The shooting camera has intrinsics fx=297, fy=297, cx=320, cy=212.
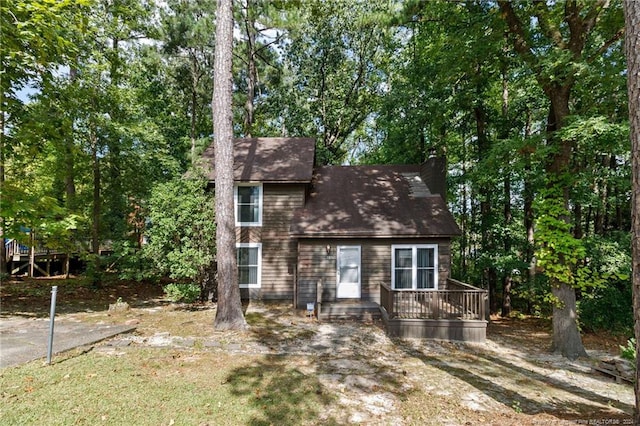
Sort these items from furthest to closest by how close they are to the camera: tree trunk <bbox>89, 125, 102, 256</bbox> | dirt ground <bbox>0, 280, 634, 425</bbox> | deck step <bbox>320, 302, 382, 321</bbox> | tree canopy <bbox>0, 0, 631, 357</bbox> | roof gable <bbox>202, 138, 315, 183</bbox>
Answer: tree trunk <bbox>89, 125, 102, 256</bbox>
roof gable <bbox>202, 138, 315, 183</bbox>
deck step <bbox>320, 302, 382, 321</bbox>
tree canopy <bbox>0, 0, 631, 357</bbox>
dirt ground <bbox>0, 280, 634, 425</bbox>

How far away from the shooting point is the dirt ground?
440 centimetres

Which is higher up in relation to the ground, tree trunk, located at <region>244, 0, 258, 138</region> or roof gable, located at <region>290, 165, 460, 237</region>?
tree trunk, located at <region>244, 0, 258, 138</region>

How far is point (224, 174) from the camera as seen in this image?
26.8 feet

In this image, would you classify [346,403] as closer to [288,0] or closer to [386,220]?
[386,220]

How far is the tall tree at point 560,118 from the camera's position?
22.9 feet

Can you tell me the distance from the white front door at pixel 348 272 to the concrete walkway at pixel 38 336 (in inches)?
248

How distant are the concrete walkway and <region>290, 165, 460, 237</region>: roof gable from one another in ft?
19.3

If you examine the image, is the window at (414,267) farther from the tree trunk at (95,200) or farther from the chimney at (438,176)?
the tree trunk at (95,200)

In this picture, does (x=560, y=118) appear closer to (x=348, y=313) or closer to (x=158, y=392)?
(x=348, y=313)

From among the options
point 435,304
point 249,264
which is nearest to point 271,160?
point 249,264

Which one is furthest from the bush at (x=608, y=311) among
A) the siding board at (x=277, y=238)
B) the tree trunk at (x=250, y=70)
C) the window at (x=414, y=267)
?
the tree trunk at (x=250, y=70)

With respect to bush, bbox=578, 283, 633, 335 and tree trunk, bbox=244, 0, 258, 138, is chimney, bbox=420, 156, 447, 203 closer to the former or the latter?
bush, bbox=578, 283, 633, 335

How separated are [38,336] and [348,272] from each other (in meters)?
8.28

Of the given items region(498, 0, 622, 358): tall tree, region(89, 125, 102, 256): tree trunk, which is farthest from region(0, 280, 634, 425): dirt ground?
region(89, 125, 102, 256): tree trunk
